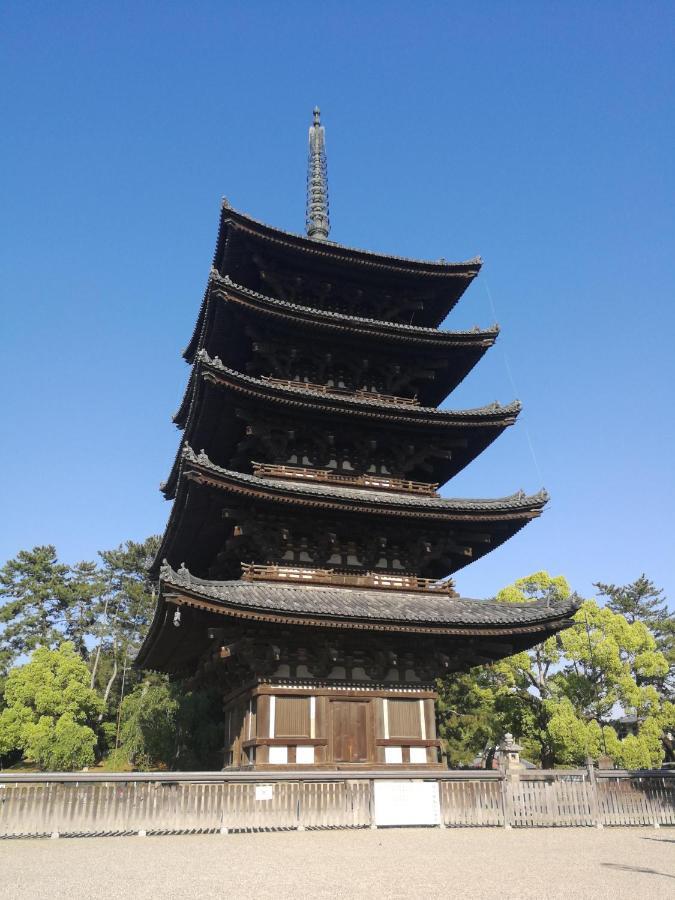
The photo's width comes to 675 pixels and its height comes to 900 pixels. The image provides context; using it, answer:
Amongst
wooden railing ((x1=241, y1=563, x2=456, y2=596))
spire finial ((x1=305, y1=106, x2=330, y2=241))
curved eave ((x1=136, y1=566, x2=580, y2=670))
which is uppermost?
spire finial ((x1=305, y1=106, x2=330, y2=241))

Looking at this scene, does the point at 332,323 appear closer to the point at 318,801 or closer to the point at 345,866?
the point at 318,801

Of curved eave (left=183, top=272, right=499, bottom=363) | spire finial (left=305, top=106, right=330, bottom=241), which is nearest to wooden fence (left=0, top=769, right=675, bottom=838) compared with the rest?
curved eave (left=183, top=272, right=499, bottom=363)

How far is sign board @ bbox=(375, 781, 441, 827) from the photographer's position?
16656 mm

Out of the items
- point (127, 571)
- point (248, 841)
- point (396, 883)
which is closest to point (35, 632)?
point (127, 571)

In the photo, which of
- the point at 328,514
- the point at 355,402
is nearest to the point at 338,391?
the point at 355,402

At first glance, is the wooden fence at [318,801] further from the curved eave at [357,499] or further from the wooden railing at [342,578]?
the curved eave at [357,499]

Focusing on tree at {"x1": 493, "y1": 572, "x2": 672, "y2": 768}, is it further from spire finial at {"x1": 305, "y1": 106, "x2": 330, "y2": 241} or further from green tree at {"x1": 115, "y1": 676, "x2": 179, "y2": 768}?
spire finial at {"x1": 305, "y1": 106, "x2": 330, "y2": 241}

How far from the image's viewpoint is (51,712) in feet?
173

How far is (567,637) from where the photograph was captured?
132 ft

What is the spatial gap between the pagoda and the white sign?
6.79 feet

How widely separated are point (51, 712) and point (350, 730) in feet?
139

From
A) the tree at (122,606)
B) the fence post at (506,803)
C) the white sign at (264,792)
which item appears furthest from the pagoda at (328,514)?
the tree at (122,606)

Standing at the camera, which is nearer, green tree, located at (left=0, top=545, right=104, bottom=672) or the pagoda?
the pagoda

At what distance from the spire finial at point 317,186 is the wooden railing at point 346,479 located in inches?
486
